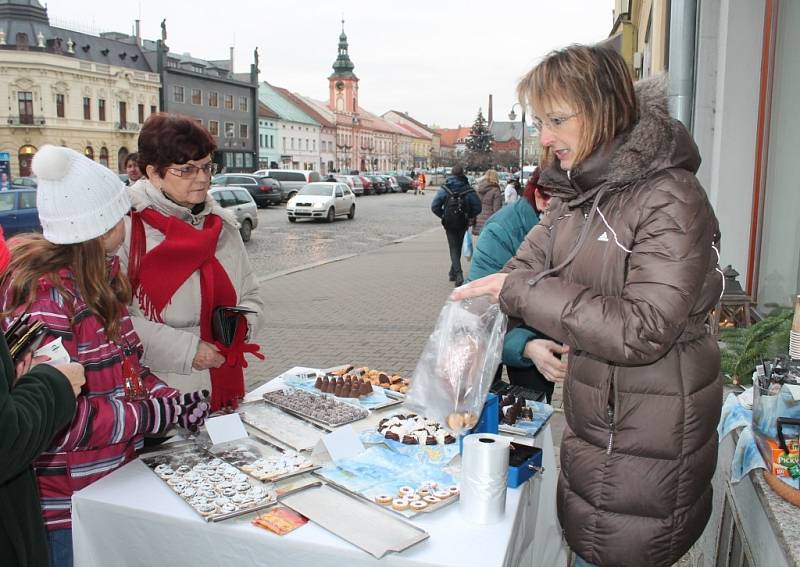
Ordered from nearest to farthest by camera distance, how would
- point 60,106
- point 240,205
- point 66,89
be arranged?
point 240,205 → point 60,106 → point 66,89

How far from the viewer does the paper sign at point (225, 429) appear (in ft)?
8.09

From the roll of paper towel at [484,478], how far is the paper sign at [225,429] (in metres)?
0.95

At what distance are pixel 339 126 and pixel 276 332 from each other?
88.2m

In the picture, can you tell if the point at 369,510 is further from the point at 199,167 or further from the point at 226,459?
the point at 199,167

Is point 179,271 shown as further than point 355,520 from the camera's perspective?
Yes

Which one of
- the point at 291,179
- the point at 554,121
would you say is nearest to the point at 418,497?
the point at 554,121

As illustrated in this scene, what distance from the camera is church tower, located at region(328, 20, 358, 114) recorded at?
9781 centimetres

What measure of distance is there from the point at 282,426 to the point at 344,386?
442 millimetres

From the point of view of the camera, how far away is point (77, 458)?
87.1 inches

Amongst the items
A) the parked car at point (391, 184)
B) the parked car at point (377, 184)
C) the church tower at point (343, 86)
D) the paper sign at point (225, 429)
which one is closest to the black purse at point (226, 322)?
the paper sign at point (225, 429)

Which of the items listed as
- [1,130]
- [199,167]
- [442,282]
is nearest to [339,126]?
[1,130]

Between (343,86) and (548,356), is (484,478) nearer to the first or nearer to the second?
(548,356)

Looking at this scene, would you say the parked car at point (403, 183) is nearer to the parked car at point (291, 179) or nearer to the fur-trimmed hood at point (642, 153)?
the parked car at point (291, 179)

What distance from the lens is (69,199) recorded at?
2170 millimetres
